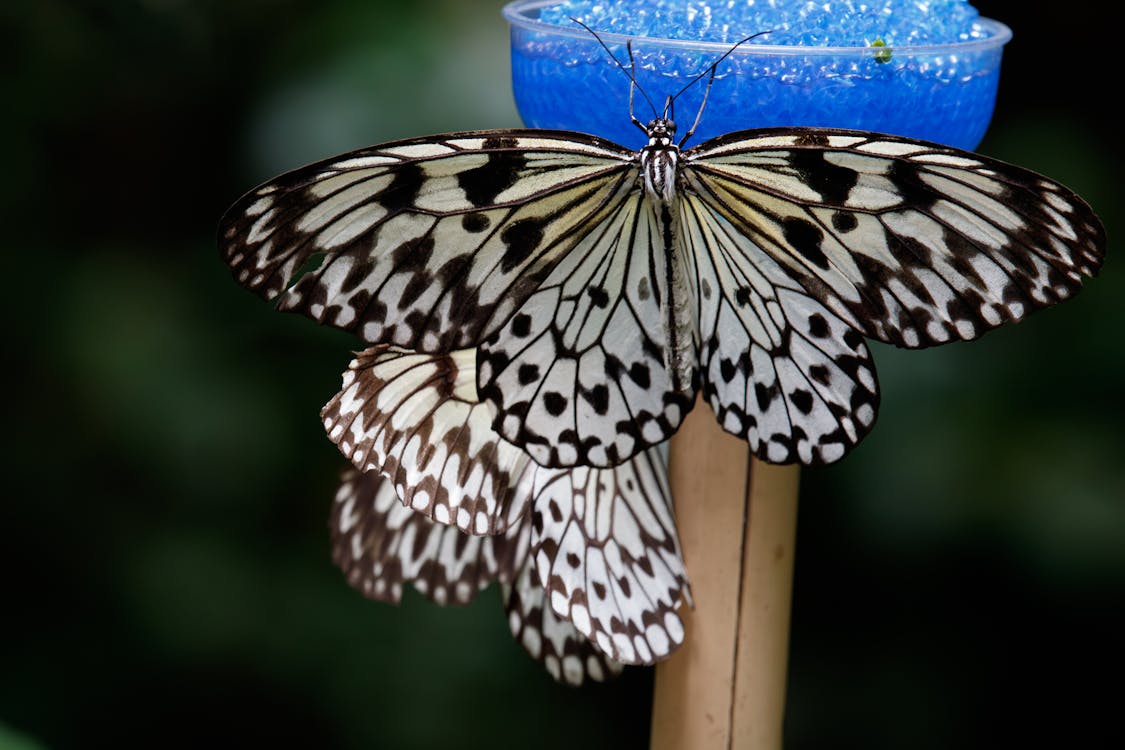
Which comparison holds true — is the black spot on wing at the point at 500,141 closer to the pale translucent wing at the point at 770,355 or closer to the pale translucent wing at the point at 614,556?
the pale translucent wing at the point at 770,355

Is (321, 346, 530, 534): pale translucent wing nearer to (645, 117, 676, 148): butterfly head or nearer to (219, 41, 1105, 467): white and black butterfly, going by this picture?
(219, 41, 1105, 467): white and black butterfly

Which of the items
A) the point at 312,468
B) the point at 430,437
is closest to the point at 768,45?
the point at 430,437

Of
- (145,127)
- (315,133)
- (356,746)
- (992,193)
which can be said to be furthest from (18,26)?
(992,193)

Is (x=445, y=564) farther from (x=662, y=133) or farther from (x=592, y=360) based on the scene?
(x=662, y=133)

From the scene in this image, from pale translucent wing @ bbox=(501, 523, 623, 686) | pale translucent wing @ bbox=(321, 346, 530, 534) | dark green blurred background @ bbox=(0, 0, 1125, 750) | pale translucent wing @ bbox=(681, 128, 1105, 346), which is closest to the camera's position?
pale translucent wing @ bbox=(681, 128, 1105, 346)

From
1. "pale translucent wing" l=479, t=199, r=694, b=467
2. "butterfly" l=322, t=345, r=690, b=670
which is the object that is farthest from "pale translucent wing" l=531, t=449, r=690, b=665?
"pale translucent wing" l=479, t=199, r=694, b=467

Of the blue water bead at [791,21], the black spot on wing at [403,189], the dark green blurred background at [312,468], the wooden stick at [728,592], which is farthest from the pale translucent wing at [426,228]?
the dark green blurred background at [312,468]
